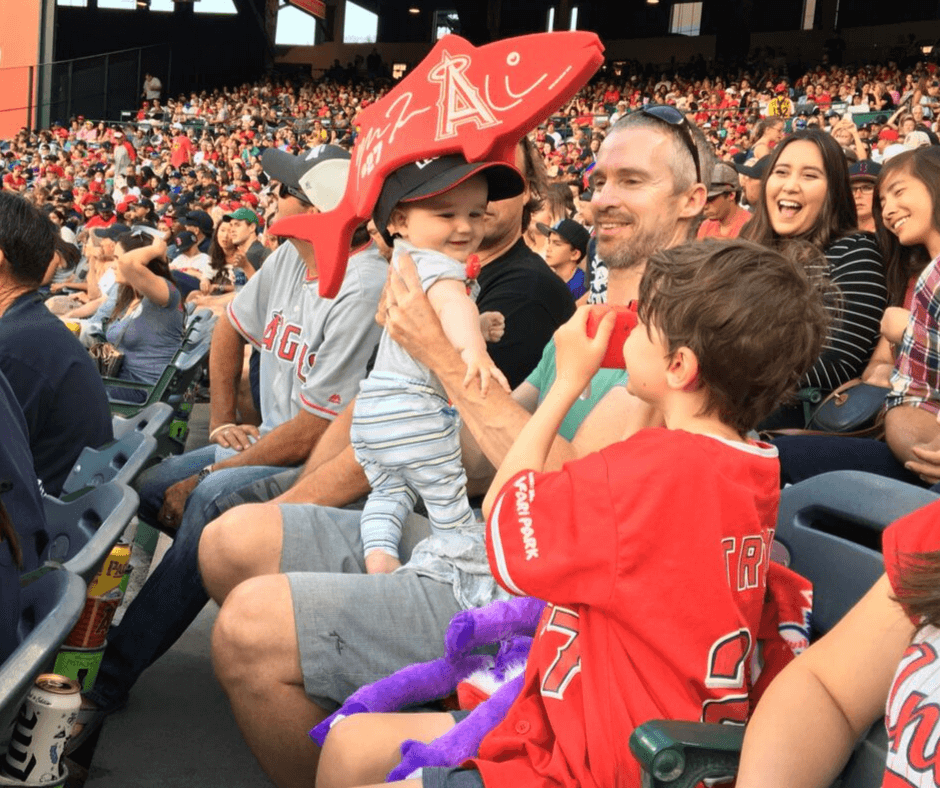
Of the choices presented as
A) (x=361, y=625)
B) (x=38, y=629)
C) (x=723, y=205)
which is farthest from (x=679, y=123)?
(x=723, y=205)

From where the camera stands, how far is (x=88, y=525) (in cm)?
241

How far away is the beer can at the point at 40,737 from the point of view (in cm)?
168

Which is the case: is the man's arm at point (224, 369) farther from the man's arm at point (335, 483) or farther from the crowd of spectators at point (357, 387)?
the man's arm at point (335, 483)

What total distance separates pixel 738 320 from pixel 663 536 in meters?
0.28

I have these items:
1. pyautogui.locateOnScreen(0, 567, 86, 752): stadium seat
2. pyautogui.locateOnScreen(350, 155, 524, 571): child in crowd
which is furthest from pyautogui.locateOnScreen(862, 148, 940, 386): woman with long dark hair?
pyautogui.locateOnScreen(0, 567, 86, 752): stadium seat

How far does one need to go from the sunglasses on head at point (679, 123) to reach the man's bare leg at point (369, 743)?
3.95 ft

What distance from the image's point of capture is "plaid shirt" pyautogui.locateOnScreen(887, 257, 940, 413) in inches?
105

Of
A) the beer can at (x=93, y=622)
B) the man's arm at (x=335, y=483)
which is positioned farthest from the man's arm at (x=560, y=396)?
the beer can at (x=93, y=622)

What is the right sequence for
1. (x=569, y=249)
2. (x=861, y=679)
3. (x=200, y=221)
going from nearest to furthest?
(x=861, y=679), (x=569, y=249), (x=200, y=221)

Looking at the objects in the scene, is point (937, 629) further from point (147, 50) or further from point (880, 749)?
point (147, 50)

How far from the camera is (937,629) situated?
3.84 ft

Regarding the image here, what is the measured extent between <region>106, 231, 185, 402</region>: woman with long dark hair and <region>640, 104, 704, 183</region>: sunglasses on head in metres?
4.23

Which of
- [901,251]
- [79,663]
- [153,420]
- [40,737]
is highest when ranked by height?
[901,251]

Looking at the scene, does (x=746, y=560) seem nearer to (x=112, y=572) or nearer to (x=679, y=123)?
(x=679, y=123)
